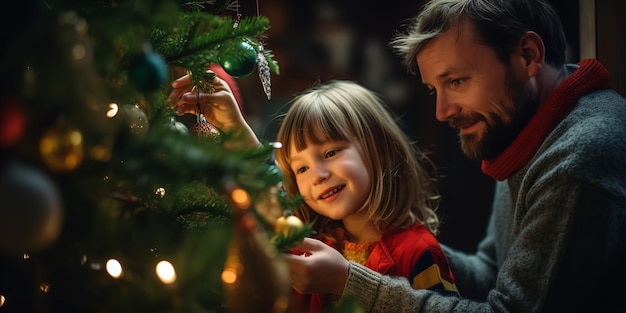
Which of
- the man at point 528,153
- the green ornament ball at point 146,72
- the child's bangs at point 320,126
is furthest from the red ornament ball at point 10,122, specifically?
the child's bangs at point 320,126

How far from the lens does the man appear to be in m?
1.04

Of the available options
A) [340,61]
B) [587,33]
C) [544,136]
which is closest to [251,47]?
[544,136]

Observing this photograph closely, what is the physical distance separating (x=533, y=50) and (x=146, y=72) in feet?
3.43

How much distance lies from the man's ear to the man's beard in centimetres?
5

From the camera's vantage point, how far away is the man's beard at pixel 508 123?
131cm

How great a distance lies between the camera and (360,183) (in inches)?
52.9

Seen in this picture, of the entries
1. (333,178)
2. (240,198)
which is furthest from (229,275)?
(333,178)

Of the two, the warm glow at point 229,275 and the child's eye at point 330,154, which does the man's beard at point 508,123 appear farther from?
the warm glow at point 229,275

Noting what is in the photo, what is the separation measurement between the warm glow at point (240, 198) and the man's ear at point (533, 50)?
0.99m

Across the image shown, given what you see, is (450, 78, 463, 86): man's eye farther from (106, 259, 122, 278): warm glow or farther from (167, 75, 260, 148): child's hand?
(106, 259, 122, 278): warm glow

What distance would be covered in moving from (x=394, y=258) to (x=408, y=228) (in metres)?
0.11

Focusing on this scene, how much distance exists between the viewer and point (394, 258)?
1320mm

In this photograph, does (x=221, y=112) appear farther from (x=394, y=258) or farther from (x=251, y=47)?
(x=394, y=258)

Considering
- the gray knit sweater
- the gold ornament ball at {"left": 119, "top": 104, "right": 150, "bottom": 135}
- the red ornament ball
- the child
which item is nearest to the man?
the gray knit sweater
